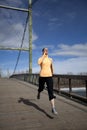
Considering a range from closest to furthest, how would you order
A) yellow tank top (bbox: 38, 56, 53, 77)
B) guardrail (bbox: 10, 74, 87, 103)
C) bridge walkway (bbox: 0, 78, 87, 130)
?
1. bridge walkway (bbox: 0, 78, 87, 130)
2. yellow tank top (bbox: 38, 56, 53, 77)
3. guardrail (bbox: 10, 74, 87, 103)

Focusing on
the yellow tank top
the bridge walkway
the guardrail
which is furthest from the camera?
the guardrail

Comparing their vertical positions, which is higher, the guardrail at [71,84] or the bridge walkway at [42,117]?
the guardrail at [71,84]

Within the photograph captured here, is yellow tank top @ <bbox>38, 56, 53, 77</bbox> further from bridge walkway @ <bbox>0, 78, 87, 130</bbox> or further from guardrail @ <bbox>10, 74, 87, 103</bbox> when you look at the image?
guardrail @ <bbox>10, 74, 87, 103</bbox>

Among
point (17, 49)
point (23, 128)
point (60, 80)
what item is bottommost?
point (23, 128)

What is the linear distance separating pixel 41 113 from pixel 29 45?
1925 cm

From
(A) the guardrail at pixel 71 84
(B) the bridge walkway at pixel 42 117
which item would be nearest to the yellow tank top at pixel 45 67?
(B) the bridge walkway at pixel 42 117

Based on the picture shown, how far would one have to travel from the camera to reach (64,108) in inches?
306

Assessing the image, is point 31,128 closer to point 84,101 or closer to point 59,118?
point 59,118

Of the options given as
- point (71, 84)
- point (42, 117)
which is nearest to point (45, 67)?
point (42, 117)

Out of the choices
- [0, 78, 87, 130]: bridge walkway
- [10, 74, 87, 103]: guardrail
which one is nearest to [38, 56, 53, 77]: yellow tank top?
[0, 78, 87, 130]: bridge walkway

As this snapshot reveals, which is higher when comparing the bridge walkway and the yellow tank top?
the yellow tank top

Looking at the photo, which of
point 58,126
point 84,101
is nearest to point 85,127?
point 58,126

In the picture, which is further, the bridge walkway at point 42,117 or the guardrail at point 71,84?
the guardrail at point 71,84

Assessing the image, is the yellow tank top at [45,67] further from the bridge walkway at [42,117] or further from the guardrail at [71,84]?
the guardrail at [71,84]
